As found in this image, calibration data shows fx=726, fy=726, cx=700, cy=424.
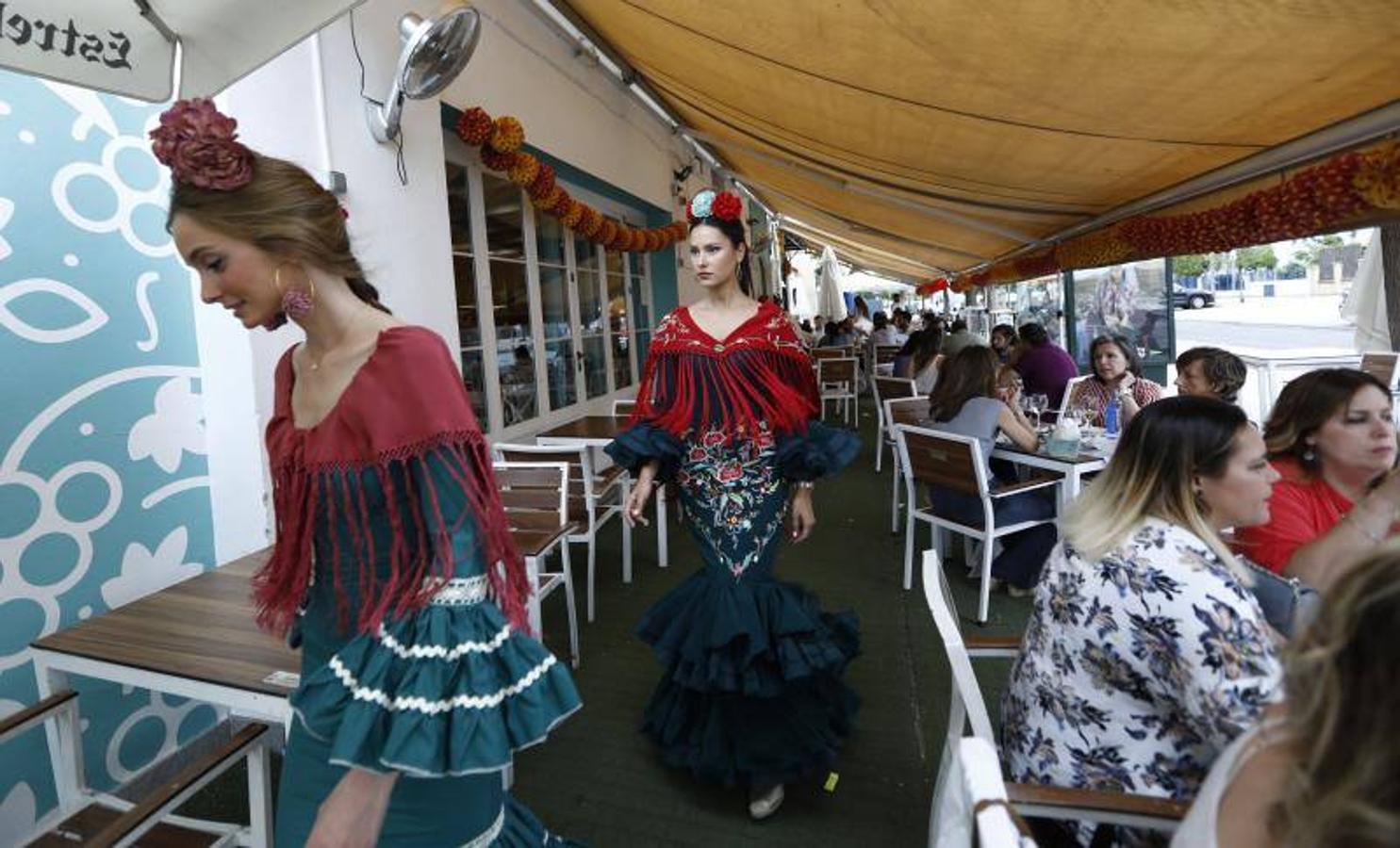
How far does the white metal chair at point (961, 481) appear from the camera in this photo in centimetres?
330

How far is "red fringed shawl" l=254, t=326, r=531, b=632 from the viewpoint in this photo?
0.92m

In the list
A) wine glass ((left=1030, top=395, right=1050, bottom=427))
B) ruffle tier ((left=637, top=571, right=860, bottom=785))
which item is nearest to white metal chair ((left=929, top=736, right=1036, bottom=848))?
ruffle tier ((left=637, top=571, right=860, bottom=785))

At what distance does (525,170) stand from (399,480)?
359cm

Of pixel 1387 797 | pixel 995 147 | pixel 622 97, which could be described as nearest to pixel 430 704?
pixel 1387 797

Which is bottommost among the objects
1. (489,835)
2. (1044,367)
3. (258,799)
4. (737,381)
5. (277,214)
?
(258,799)

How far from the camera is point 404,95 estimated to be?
2.94 m

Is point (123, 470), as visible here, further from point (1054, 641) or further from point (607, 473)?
point (1054, 641)

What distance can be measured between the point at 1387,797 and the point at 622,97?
6762 millimetres

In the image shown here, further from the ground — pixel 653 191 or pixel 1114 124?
pixel 653 191

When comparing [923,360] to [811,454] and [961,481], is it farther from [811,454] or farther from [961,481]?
[811,454]

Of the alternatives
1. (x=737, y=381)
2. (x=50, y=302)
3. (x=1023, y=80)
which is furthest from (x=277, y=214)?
(x=1023, y=80)

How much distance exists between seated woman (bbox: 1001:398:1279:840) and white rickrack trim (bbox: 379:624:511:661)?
1.05 meters

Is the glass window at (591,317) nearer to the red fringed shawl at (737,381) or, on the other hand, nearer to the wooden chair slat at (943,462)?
the wooden chair slat at (943,462)

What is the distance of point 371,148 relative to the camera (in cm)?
316
